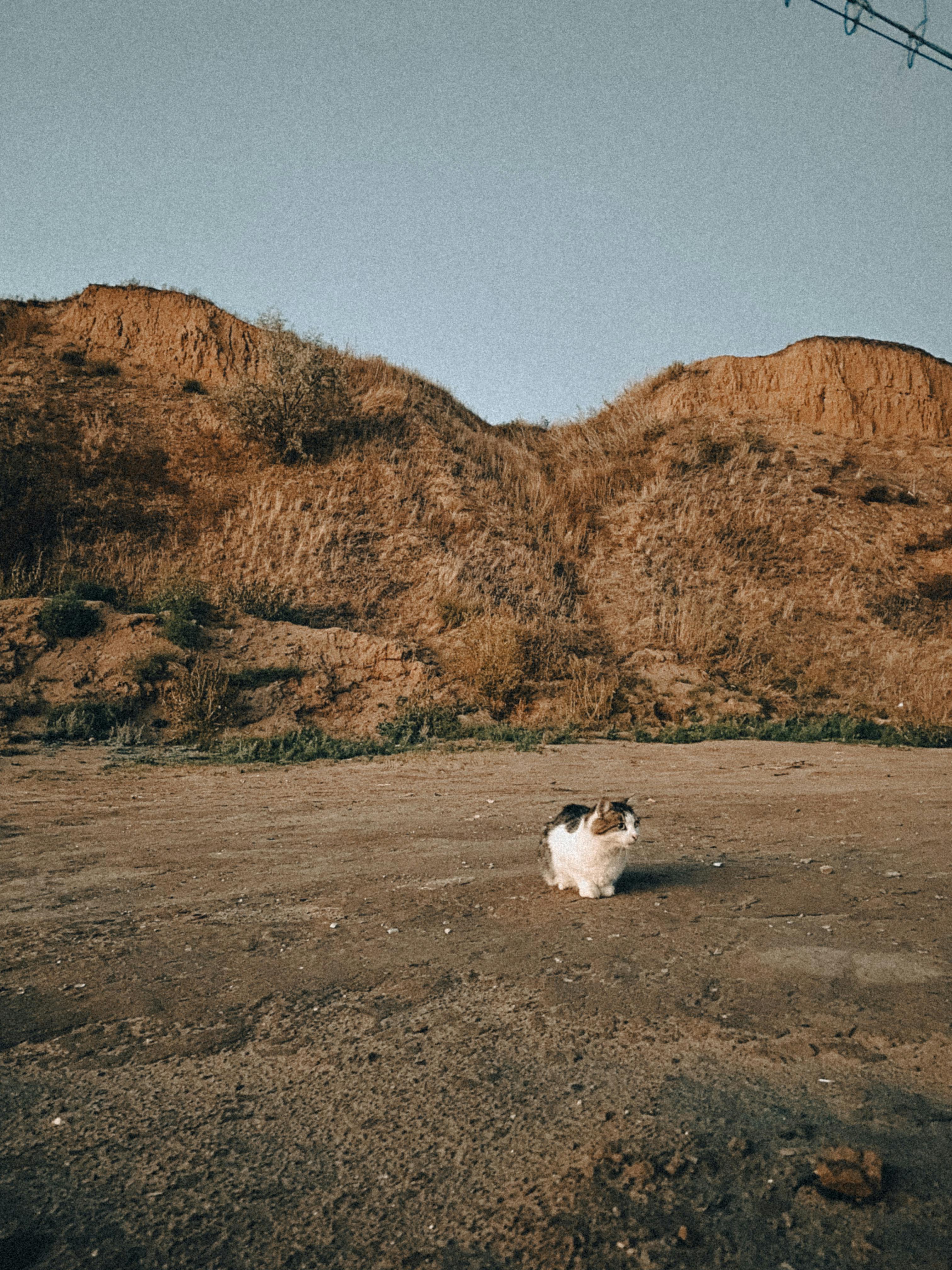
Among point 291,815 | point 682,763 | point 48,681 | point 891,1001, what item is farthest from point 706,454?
point 891,1001

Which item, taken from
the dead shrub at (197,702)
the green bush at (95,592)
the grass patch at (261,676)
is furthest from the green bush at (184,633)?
the green bush at (95,592)

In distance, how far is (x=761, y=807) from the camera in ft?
27.8

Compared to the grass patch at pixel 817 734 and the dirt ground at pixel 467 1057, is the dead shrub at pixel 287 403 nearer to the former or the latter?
the grass patch at pixel 817 734

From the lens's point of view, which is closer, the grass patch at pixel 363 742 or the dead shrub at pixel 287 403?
the grass patch at pixel 363 742

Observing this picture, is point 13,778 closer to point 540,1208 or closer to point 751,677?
point 540,1208

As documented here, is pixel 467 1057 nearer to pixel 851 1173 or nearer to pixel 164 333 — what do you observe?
pixel 851 1173

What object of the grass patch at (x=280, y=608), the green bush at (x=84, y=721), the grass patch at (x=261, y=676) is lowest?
the green bush at (x=84, y=721)

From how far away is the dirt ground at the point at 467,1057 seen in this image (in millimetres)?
2250

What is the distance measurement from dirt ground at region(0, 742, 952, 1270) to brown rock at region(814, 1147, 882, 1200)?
0.12 feet

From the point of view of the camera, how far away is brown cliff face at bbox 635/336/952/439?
95.3 feet

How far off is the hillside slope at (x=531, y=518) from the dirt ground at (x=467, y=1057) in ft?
32.7

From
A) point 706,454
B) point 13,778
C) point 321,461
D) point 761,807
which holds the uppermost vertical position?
point 706,454

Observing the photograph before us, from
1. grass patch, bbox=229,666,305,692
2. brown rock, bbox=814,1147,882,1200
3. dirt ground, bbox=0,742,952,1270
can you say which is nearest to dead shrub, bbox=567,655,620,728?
grass patch, bbox=229,666,305,692

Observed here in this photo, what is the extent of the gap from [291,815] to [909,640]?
61.7 feet
